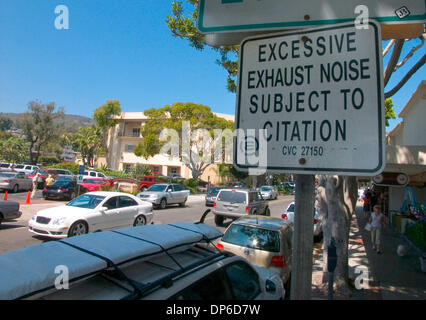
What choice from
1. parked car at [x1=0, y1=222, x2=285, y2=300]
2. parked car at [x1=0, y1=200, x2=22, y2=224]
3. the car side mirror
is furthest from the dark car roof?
parked car at [x1=0, y1=200, x2=22, y2=224]

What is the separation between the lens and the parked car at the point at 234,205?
13587mm

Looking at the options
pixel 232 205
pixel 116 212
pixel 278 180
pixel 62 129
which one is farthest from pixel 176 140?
pixel 278 180

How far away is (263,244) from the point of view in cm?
620

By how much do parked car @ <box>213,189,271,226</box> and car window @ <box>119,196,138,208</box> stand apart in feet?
13.9

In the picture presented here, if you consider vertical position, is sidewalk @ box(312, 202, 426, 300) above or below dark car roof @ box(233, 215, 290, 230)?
below

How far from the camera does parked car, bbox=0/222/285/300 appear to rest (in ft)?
Result: 6.32

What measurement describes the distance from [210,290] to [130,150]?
46.1 meters

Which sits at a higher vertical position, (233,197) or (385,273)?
(233,197)

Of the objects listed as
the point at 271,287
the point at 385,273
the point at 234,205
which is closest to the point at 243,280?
the point at 271,287

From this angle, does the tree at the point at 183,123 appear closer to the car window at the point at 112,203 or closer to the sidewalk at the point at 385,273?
the car window at the point at 112,203

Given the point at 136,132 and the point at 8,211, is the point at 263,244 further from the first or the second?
the point at 136,132

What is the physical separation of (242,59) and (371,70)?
669mm

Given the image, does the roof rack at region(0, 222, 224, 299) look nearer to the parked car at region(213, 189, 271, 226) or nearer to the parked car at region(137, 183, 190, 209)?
the parked car at region(213, 189, 271, 226)
